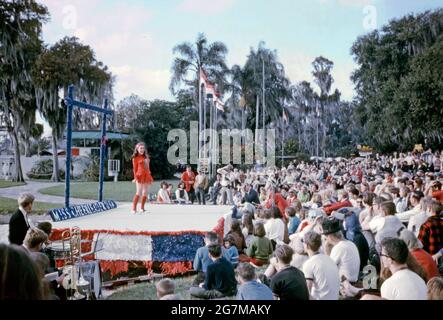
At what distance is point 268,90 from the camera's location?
46406 mm

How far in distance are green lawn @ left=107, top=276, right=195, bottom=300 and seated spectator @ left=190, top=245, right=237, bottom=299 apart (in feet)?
6.87

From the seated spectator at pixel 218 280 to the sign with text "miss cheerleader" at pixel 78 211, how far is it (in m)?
5.50

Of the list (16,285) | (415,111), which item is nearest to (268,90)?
(415,111)

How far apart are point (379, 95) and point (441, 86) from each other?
9221 mm

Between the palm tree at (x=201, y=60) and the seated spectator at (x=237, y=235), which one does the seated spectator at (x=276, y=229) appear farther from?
the palm tree at (x=201, y=60)

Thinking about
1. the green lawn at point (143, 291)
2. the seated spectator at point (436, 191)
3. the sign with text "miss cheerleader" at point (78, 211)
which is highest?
the seated spectator at point (436, 191)

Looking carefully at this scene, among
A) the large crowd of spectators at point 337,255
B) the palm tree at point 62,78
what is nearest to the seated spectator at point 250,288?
the large crowd of spectators at point 337,255

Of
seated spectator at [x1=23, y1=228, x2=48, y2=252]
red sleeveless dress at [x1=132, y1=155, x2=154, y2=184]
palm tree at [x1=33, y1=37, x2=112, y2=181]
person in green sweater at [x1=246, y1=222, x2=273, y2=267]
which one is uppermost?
palm tree at [x1=33, y1=37, x2=112, y2=181]

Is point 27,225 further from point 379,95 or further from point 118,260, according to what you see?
point 379,95

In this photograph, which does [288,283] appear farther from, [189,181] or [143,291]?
[189,181]

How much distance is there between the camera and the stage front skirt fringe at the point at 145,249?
8898 millimetres

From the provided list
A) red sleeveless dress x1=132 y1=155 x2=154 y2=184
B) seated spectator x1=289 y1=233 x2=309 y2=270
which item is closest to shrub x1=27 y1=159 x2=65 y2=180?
red sleeveless dress x1=132 y1=155 x2=154 y2=184

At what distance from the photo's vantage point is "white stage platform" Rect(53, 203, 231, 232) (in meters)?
9.50

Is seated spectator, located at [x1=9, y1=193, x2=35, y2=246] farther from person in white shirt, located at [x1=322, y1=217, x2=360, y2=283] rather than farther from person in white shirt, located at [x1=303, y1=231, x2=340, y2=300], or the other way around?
person in white shirt, located at [x1=322, y1=217, x2=360, y2=283]
